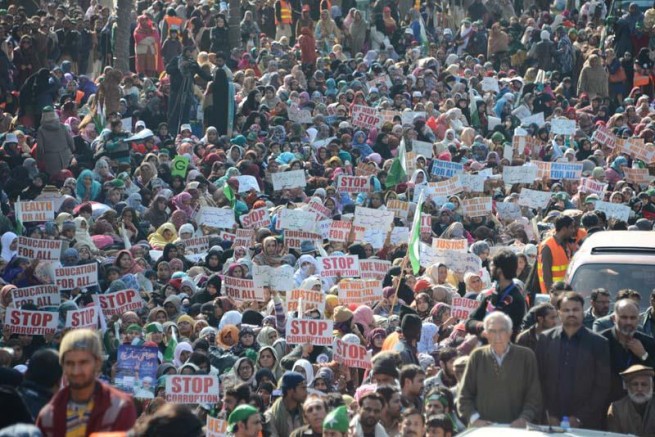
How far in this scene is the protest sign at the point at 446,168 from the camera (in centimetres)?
2403

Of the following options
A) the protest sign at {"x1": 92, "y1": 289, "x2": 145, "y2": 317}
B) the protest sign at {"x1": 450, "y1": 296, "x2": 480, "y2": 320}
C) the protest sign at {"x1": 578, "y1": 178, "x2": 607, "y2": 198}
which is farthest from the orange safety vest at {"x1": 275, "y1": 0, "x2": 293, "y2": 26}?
the protest sign at {"x1": 450, "y1": 296, "x2": 480, "y2": 320}

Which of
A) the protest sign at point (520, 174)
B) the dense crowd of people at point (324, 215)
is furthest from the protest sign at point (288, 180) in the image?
the protest sign at point (520, 174)

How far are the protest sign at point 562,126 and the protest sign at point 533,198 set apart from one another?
4.56 meters

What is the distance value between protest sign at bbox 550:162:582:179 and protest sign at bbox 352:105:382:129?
388 centimetres

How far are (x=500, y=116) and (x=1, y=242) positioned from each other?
13.4 meters

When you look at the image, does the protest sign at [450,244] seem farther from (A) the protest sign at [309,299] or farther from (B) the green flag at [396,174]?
(B) the green flag at [396,174]

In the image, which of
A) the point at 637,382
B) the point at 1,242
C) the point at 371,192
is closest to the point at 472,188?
the point at 371,192

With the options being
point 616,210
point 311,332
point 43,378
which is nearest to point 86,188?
point 616,210

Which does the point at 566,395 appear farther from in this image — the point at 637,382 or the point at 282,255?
the point at 282,255

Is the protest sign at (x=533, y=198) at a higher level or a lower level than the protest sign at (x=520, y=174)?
lower

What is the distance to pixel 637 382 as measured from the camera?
31.7 feet

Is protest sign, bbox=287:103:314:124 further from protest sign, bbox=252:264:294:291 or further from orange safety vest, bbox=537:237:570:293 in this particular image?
orange safety vest, bbox=537:237:570:293

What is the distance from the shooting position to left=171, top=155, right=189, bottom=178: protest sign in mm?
22750

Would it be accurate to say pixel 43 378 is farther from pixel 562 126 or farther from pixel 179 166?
pixel 562 126
